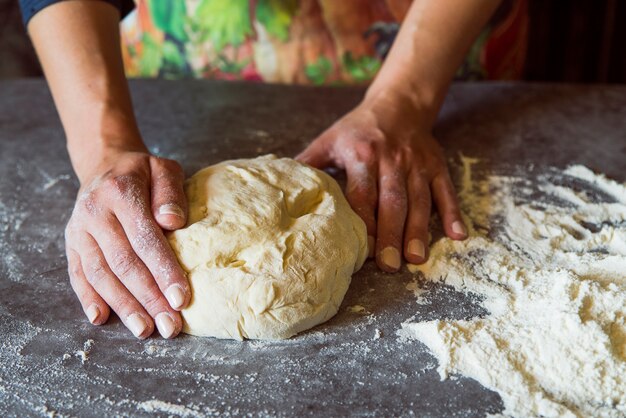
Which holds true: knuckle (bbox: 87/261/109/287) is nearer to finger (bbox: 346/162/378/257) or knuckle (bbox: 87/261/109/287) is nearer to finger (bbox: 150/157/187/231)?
finger (bbox: 150/157/187/231)

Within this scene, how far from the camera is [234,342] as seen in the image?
4.30 ft

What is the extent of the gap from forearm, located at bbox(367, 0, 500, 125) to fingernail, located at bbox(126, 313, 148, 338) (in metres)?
0.97

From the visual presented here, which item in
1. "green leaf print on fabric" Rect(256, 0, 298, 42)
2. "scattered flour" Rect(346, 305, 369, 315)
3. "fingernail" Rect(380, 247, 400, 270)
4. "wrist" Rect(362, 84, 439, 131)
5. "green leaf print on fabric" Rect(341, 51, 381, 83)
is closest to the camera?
"scattered flour" Rect(346, 305, 369, 315)

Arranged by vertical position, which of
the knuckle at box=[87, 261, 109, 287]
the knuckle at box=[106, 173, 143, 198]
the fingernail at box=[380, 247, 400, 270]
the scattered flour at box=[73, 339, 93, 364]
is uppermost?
the knuckle at box=[106, 173, 143, 198]

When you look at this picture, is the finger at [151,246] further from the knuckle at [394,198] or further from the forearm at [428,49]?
the forearm at [428,49]

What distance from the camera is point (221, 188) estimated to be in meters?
1.47

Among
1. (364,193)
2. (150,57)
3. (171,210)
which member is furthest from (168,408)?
(150,57)

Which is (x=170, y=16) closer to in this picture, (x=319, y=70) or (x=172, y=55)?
(x=172, y=55)

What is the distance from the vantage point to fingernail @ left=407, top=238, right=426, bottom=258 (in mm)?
1505

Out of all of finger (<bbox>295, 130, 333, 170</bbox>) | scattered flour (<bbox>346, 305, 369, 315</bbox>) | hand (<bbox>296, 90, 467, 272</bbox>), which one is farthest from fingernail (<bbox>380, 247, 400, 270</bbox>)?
finger (<bbox>295, 130, 333, 170</bbox>)

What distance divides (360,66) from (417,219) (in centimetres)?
95

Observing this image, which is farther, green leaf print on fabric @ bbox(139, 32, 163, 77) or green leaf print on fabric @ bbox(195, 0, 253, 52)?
green leaf print on fabric @ bbox(139, 32, 163, 77)

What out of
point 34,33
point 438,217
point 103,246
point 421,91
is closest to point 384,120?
point 421,91

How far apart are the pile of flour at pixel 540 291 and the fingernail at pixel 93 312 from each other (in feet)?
1.97
